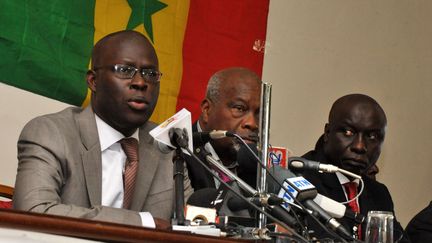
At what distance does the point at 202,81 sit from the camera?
505 cm

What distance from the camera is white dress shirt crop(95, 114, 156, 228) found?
330 centimetres

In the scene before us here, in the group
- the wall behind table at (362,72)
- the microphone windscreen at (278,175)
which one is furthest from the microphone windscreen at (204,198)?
the wall behind table at (362,72)

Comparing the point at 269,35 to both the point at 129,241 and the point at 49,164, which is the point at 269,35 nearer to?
the point at 49,164

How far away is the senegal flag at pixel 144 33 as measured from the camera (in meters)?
4.18

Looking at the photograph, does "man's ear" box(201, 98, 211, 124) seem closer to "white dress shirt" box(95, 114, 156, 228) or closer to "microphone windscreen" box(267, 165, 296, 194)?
"white dress shirt" box(95, 114, 156, 228)

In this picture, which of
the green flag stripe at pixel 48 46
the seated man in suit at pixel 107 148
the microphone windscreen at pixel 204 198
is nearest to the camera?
the microphone windscreen at pixel 204 198

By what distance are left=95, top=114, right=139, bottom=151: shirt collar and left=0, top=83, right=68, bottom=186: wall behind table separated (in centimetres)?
93

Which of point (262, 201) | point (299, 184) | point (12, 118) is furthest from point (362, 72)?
point (262, 201)

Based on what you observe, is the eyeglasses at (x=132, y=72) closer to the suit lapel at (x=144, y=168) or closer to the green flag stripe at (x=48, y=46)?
the suit lapel at (x=144, y=168)

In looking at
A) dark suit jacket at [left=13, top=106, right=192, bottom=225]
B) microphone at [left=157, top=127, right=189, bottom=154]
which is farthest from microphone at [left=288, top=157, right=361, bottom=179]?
dark suit jacket at [left=13, top=106, right=192, bottom=225]

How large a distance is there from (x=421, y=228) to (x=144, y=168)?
1692 mm

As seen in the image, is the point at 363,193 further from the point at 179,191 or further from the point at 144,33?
the point at 179,191

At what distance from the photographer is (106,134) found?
3412mm

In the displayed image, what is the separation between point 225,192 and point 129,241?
0.82 meters
